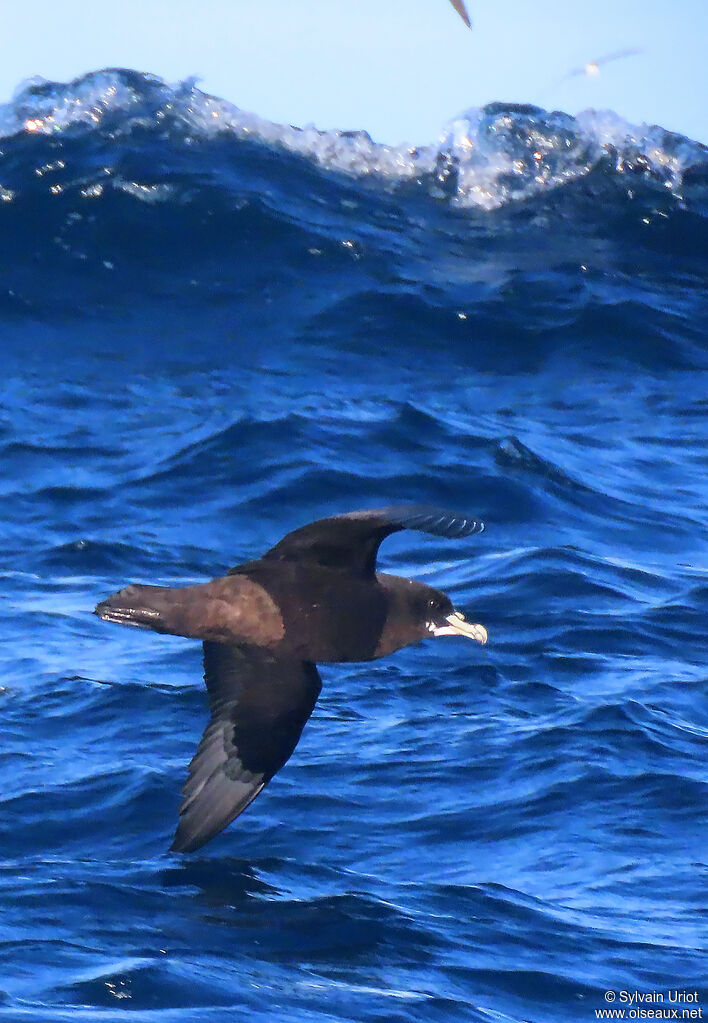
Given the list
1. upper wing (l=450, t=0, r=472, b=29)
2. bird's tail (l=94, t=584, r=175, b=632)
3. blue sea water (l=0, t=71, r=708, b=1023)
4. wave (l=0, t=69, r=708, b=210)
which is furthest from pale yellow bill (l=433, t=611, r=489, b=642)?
wave (l=0, t=69, r=708, b=210)

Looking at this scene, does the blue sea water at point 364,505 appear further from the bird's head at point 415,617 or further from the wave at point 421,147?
the bird's head at point 415,617

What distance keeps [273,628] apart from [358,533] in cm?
55

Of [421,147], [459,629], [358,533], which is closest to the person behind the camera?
[358,533]

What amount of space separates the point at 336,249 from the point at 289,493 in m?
5.96

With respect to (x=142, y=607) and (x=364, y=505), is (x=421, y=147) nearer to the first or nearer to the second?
(x=364, y=505)

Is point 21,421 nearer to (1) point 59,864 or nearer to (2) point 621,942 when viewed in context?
(1) point 59,864

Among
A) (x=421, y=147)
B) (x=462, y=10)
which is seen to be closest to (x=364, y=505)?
(x=462, y=10)

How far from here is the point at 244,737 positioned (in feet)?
21.0

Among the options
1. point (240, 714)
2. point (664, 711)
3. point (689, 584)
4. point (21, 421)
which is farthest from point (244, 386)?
point (240, 714)

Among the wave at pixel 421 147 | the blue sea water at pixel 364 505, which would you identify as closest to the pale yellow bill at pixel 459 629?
the blue sea water at pixel 364 505

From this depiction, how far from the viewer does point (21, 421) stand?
12.8m

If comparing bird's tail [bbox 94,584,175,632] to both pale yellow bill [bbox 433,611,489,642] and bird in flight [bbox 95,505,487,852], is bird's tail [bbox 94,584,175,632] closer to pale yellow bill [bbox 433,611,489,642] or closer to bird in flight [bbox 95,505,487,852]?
bird in flight [bbox 95,505,487,852]

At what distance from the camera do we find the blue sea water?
5.90m

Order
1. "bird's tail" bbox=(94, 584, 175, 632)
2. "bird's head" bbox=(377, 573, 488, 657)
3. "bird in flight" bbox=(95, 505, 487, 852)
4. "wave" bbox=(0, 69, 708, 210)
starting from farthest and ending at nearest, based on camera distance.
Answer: "wave" bbox=(0, 69, 708, 210) → "bird's head" bbox=(377, 573, 488, 657) → "bird in flight" bbox=(95, 505, 487, 852) → "bird's tail" bbox=(94, 584, 175, 632)
